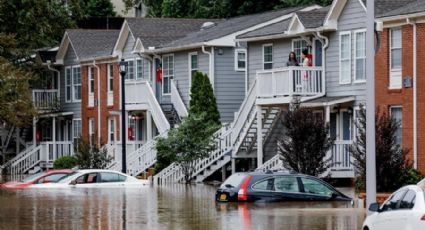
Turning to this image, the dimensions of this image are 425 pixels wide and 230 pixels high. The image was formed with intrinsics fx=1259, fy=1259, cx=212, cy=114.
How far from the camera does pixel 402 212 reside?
21.1m

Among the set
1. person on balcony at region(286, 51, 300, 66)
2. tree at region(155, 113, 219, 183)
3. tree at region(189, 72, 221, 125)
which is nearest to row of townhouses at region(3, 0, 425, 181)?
person on balcony at region(286, 51, 300, 66)

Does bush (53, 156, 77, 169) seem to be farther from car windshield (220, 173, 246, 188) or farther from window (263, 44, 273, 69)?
car windshield (220, 173, 246, 188)

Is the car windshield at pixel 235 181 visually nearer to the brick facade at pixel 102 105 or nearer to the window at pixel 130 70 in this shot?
the brick facade at pixel 102 105

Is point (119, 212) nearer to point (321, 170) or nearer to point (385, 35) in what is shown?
point (321, 170)

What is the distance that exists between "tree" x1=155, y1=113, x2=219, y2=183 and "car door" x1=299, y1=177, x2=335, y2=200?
17.2m

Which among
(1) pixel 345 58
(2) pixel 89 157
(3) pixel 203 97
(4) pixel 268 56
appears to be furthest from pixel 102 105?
(1) pixel 345 58

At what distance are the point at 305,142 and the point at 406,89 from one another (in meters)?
4.64

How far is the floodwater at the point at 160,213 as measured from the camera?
29844mm

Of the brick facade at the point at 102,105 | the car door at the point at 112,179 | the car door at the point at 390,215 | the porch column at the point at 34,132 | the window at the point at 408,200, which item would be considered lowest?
the car door at the point at 112,179

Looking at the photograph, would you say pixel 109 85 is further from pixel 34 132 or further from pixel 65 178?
pixel 65 178

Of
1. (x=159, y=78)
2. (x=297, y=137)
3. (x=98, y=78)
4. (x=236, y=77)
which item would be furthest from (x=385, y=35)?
(x=98, y=78)

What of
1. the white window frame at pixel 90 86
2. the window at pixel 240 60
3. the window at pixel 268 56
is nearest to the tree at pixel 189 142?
the window at pixel 268 56

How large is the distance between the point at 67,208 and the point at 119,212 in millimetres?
2244

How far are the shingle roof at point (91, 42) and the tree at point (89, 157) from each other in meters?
10.6
